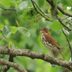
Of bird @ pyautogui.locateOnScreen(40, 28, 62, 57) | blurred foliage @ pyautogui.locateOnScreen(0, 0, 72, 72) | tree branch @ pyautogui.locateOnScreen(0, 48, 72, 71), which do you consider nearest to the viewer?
tree branch @ pyautogui.locateOnScreen(0, 48, 72, 71)

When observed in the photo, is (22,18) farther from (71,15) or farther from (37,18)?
(71,15)

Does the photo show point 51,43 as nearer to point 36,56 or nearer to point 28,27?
point 28,27

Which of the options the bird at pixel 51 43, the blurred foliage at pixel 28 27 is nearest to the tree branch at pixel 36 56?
the blurred foliage at pixel 28 27

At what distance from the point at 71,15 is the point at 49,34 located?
0.32 metres

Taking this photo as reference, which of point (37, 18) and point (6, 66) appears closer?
point (6, 66)

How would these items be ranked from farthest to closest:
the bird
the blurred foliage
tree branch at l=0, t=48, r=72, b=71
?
1. the bird
2. the blurred foliage
3. tree branch at l=0, t=48, r=72, b=71

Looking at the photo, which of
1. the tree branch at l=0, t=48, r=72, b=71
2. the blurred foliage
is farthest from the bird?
the tree branch at l=0, t=48, r=72, b=71

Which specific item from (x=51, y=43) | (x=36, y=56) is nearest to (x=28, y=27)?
(x=51, y=43)

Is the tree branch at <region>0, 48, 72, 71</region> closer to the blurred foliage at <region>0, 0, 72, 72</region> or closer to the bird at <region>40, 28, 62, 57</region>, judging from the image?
the blurred foliage at <region>0, 0, 72, 72</region>

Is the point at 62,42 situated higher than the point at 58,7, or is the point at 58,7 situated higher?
the point at 58,7

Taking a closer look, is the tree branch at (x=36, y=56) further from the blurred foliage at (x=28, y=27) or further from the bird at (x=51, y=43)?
the bird at (x=51, y=43)

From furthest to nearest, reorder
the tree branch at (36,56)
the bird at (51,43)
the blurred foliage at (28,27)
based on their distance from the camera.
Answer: the bird at (51,43) → the blurred foliage at (28,27) → the tree branch at (36,56)

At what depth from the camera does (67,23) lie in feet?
8.73

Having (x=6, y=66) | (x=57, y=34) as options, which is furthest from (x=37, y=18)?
(x=6, y=66)
